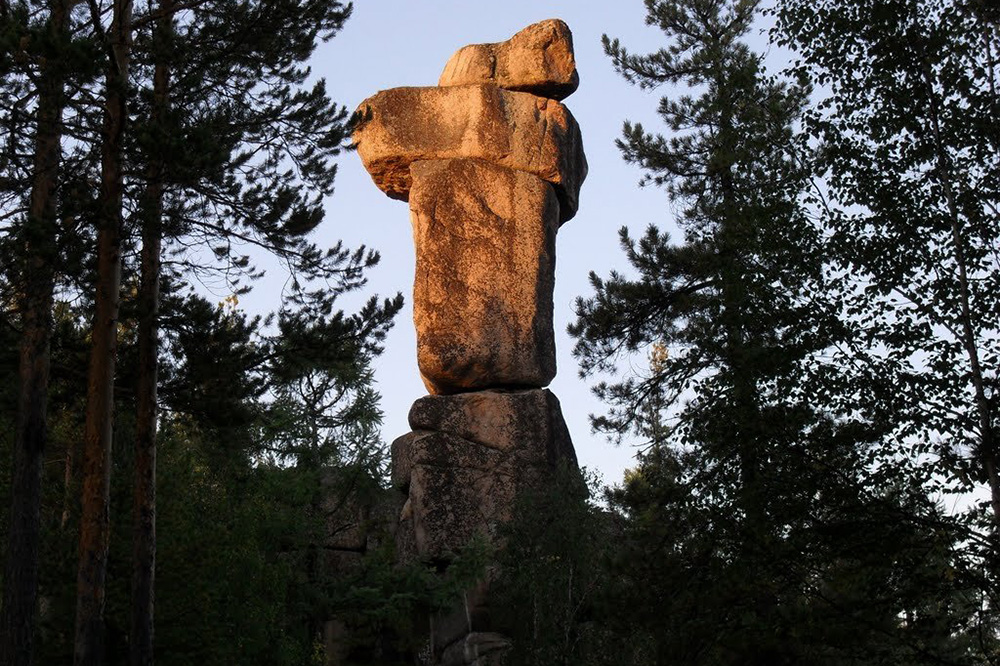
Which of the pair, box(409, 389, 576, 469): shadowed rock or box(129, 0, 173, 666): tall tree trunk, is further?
box(409, 389, 576, 469): shadowed rock

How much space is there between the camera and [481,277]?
24.7m

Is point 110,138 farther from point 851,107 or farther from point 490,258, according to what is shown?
point 490,258

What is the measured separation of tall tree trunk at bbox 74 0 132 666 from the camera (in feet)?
44.3

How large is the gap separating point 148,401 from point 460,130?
11.9 m

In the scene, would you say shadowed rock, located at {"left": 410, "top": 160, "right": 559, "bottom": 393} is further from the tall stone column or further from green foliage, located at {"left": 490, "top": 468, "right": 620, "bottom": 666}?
green foliage, located at {"left": 490, "top": 468, "right": 620, "bottom": 666}

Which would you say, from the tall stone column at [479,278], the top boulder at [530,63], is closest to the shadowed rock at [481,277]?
the tall stone column at [479,278]

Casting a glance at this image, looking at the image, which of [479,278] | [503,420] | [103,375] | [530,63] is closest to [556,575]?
[503,420]

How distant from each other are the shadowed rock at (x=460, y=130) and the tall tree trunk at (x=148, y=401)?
9905mm

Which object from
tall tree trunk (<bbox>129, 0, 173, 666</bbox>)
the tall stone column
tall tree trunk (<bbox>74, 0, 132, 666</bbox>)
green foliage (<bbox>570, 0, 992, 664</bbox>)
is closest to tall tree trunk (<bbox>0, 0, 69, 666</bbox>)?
tall tree trunk (<bbox>74, 0, 132, 666</bbox>)

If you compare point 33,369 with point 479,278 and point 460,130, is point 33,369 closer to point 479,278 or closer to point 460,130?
point 479,278

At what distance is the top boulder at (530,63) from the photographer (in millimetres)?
25953

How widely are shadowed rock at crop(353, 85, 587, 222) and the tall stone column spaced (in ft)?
0.09

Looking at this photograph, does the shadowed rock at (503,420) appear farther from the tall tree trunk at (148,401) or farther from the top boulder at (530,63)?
the tall tree trunk at (148,401)

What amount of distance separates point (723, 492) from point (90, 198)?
7362 millimetres
